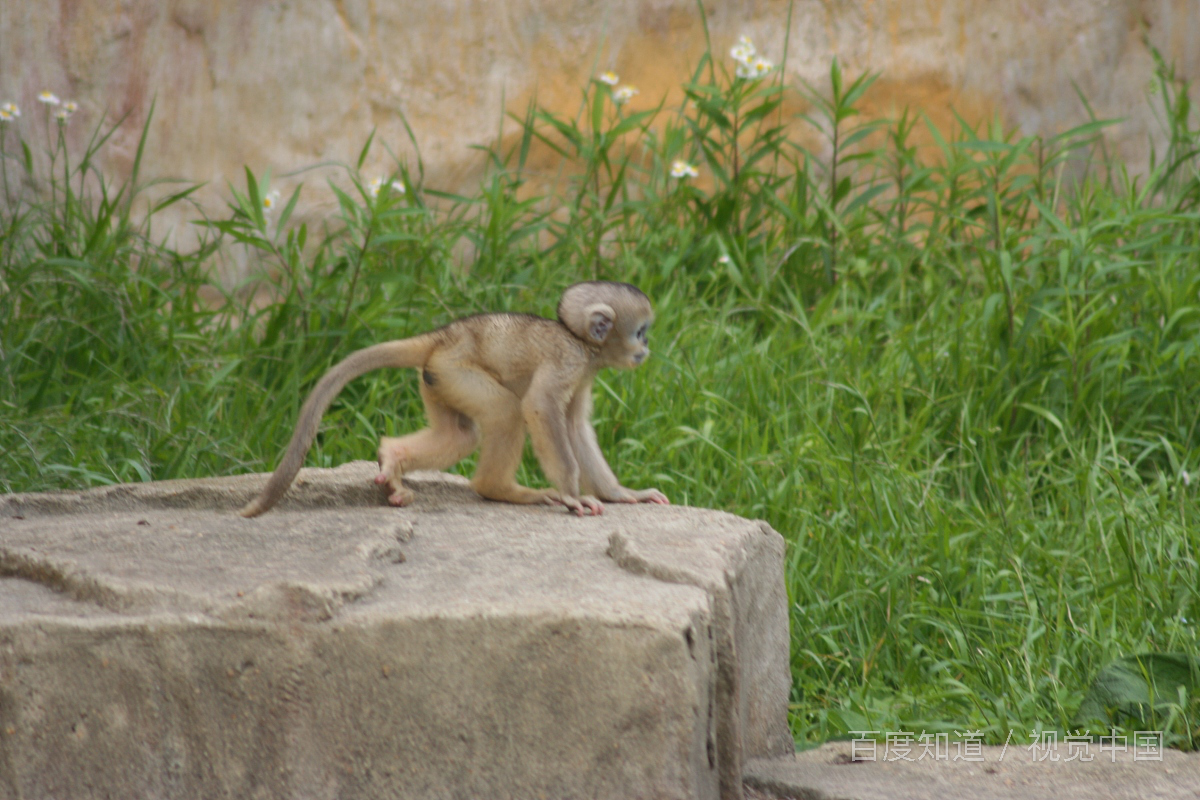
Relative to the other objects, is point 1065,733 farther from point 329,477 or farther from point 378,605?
point 329,477

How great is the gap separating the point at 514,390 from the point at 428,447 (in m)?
0.33

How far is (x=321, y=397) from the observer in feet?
11.4

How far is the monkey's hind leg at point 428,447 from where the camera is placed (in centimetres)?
369

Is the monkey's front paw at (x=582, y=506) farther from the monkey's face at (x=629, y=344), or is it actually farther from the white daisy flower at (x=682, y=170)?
the white daisy flower at (x=682, y=170)

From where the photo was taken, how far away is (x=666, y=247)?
19.8 ft

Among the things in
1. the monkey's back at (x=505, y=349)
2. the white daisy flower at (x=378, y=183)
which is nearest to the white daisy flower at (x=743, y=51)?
the white daisy flower at (x=378, y=183)

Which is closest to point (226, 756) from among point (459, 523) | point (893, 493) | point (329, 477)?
point (459, 523)

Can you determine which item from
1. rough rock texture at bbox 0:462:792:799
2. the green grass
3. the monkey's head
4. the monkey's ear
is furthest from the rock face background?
rough rock texture at bbox 0:462:792:799

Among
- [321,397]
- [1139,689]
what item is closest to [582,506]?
[321,397]

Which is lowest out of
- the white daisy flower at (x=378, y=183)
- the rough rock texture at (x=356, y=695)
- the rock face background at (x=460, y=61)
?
the rough rock texture at (x=356, y=695)

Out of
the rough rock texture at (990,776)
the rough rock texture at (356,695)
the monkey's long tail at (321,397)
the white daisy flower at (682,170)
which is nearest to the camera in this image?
the rough rock texture at (356,695)

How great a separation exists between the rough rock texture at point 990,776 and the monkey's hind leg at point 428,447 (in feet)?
4.46

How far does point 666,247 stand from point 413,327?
4.77 ft

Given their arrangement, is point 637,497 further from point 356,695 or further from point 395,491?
point 356,695
